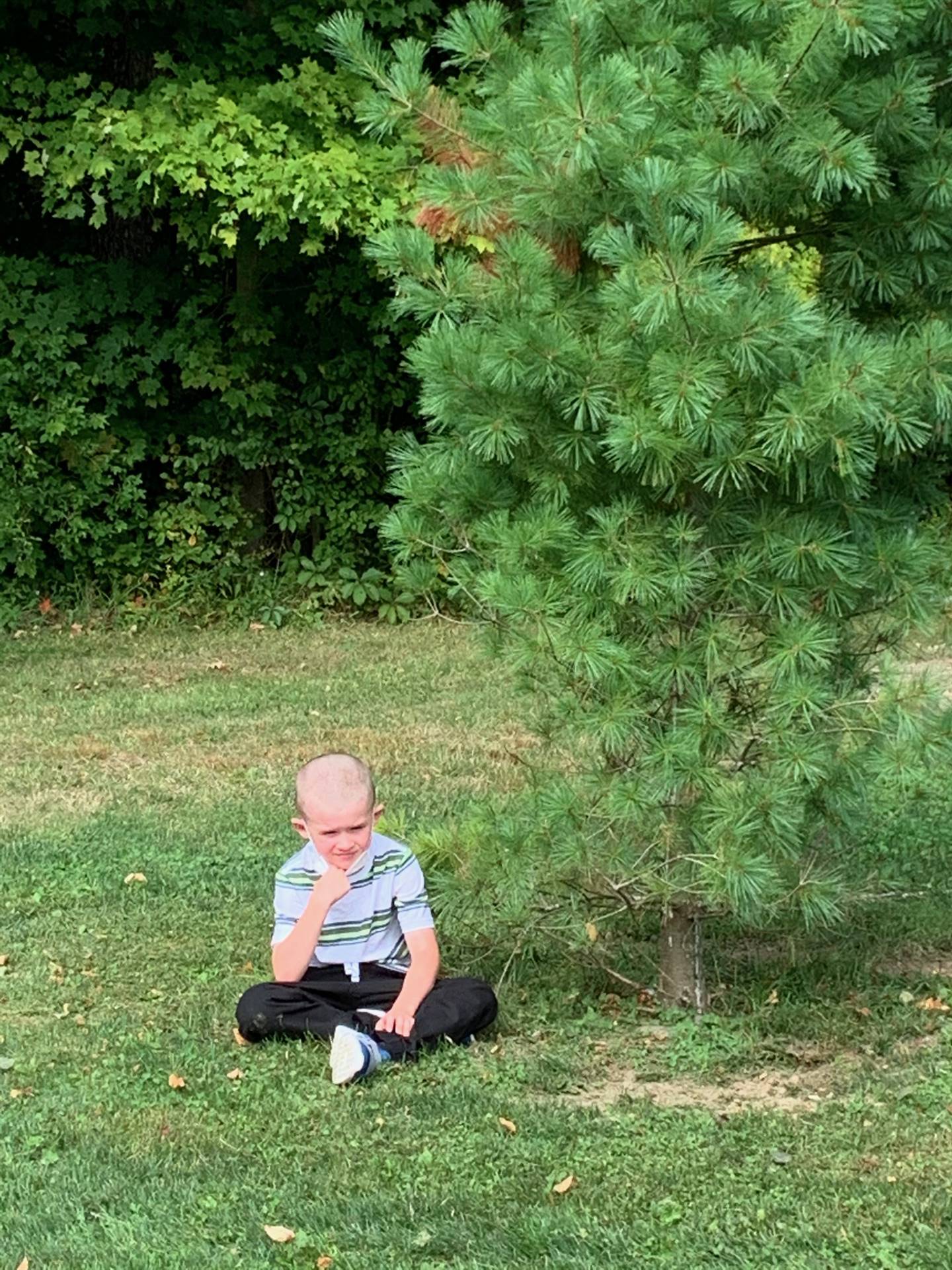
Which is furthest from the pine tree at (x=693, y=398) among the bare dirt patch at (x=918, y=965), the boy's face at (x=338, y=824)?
the bare dirt patch at (x=918, y=965)

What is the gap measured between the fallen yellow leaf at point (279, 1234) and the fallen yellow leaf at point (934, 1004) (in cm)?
218

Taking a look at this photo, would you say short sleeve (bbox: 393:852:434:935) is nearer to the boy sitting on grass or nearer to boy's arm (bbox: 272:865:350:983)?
the boy sitting on grass

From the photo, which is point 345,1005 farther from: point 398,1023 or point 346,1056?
point 346,1056

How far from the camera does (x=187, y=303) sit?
13195 mm

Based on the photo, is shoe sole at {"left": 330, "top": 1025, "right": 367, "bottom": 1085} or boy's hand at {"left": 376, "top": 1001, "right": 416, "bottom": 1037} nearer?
shoe sole at {"left": 330, "top": 1025, "right": 367, "bottom": 1085}

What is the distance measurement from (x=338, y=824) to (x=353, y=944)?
37 centimetres

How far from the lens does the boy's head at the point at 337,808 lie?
4.65 meters

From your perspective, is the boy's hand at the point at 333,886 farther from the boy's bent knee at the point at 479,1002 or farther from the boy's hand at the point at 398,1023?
the boy's bent knee at the point at 479,1002

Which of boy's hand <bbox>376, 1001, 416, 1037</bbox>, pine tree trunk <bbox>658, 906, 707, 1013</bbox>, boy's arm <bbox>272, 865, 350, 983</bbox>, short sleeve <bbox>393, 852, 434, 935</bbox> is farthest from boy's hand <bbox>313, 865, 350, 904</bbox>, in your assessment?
pine tree trunk <bbox>658, 906, 707, 1013</bbox>

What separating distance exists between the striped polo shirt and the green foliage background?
7.53 meters

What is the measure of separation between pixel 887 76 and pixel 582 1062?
2580mm

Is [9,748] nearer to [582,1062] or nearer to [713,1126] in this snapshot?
[582,1062]

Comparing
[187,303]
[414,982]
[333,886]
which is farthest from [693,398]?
[187,303]

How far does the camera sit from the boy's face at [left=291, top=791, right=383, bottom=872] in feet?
15.2
